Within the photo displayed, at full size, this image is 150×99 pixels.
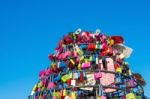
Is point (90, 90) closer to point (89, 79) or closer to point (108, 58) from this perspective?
point (89, 79)

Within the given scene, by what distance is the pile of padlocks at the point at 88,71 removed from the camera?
4656 cm

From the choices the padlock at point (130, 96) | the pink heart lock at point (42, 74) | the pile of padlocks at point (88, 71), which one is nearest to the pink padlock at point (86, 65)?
the pile of padlocks at point (88, 71)

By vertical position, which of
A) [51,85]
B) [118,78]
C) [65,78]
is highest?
[118,78]

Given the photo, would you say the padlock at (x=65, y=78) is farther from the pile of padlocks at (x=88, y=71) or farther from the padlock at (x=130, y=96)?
the padlock at (x=130, y=96)

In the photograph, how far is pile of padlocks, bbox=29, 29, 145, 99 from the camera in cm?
4656

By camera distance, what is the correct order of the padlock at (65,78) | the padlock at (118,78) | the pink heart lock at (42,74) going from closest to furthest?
the padlock at (65,78), the padlock at (118,78), the pink heart lock at (42,74)

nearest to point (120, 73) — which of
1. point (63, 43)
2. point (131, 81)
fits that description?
point (131, 81)

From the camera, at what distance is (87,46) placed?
4975cm

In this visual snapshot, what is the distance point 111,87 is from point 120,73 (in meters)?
2.89

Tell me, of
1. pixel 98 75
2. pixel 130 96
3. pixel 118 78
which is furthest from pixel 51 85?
pixel 130 96

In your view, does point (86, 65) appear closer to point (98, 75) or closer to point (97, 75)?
point (97, 75)

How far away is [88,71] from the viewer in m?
47.4

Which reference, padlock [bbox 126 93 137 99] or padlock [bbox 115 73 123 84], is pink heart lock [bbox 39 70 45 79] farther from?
padlock [bbox 126 93 137 99]

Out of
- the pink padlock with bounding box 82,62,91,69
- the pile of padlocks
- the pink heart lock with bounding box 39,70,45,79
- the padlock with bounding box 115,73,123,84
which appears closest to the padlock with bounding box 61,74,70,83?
the pile of padlocks
